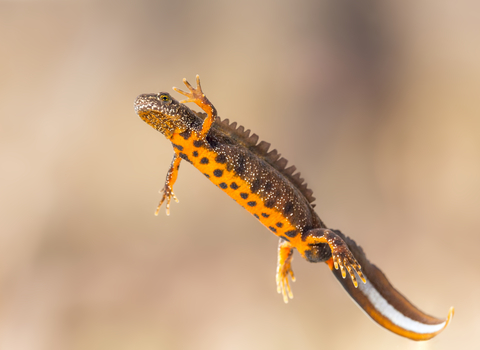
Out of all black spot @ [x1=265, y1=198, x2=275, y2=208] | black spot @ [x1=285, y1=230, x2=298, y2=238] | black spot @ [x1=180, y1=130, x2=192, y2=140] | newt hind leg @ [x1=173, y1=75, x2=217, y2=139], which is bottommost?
black spot @ [x1=285, y1=230, x2=298, y2=238]

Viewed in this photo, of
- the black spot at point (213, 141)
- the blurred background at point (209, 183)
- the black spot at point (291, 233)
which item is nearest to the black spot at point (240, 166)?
the black spot at point (213, 141)

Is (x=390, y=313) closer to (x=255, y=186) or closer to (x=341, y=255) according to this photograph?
(x=341, y=255)

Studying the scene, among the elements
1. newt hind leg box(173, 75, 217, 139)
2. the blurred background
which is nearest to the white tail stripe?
newt hind leg box(173, 75, 217, 139)

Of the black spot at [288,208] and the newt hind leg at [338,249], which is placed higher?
the black spot at [288,208]

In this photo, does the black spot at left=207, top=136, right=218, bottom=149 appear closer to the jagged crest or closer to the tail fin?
the jagged crest

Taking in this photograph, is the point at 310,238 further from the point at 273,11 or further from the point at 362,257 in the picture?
the point at 273,11

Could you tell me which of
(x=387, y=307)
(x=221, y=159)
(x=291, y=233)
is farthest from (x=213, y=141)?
(x=387, y=307)

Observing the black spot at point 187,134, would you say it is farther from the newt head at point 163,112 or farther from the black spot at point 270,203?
the black spot at point 270,203

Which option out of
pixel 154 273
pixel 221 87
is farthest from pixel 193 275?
pixel 221 87
